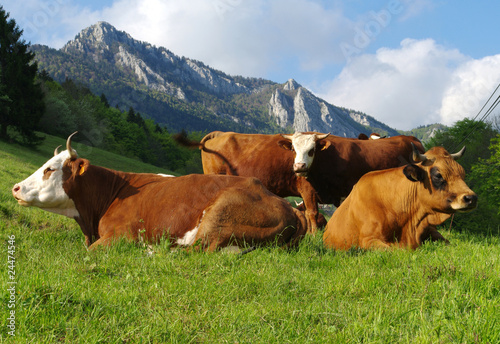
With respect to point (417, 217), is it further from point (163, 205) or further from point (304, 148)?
point (163, 205)

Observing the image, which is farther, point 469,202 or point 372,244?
point 372,244

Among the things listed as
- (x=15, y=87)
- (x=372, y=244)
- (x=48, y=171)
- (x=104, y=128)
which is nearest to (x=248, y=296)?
(x=372, y=244)

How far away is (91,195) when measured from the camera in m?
6.66

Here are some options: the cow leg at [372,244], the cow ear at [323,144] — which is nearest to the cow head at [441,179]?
the cow leg at [372,244]

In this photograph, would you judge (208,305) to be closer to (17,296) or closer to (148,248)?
(17,296)

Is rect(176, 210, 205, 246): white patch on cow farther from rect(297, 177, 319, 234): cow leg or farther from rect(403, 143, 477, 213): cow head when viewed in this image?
rect(297, 177, 319, 234): cow leg

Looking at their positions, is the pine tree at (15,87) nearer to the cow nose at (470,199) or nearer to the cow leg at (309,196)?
the cow leg at (309,196)

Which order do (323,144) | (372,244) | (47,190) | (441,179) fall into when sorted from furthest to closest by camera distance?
(323,144) → (47,190) → (372,244) → (441,179)

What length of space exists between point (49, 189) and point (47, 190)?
0.03m

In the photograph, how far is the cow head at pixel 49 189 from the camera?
6422mm

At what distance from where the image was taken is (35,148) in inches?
1561

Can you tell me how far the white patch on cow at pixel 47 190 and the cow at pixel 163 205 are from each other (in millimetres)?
15

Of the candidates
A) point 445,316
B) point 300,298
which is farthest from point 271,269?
point 445,316

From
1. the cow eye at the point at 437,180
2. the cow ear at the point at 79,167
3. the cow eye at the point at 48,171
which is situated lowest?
the cow eye at the point at 48,171
